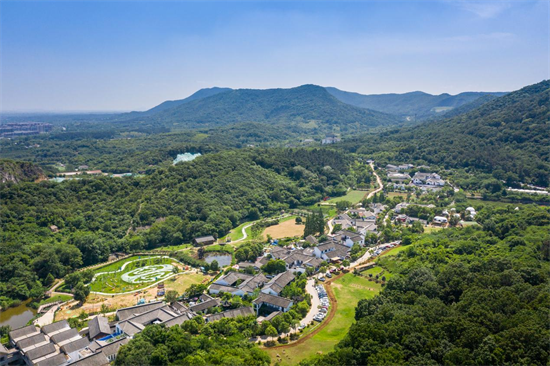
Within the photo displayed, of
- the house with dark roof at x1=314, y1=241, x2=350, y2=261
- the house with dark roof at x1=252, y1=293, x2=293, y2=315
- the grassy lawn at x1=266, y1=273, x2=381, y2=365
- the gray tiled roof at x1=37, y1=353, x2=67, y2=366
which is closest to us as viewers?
the gray tiled roof at x1=37, y1=353, x2=67, y2=366

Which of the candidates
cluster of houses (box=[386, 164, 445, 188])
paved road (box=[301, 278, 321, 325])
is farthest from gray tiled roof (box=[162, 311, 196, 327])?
cluster of houses (box=[386, 164, 445, 188])

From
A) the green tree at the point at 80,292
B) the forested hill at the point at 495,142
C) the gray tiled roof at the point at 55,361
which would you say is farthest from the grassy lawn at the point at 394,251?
the forested hill at the point at 495,142

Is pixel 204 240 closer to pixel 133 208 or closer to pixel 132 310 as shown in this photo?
pixel 133 208

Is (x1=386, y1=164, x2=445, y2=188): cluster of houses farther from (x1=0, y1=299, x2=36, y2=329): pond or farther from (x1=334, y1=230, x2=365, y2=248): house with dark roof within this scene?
(x1=0, y1=299, x2=36, y2=329): pond

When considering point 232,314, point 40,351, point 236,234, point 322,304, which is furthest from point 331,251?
point 40,351

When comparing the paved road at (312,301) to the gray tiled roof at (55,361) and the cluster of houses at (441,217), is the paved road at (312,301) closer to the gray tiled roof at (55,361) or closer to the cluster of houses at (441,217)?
the gray tiled roof at (55,361)

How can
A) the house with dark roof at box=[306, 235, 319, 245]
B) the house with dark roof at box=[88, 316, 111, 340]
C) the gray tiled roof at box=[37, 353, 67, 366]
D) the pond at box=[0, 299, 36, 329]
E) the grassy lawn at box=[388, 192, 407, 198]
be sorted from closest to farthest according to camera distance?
the gray tiled roof at box=[37, 353, 67, 366], the house with dark roof at box=[88, 316, 111, 340], the pond at box=[0, 299, 36, 329], the house with dark roof at box=[306, 235, 319, 245], the grassy lawn at box=[388, 192, 407, 198]

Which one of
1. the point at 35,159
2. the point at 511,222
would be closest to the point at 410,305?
the point at 511,222
